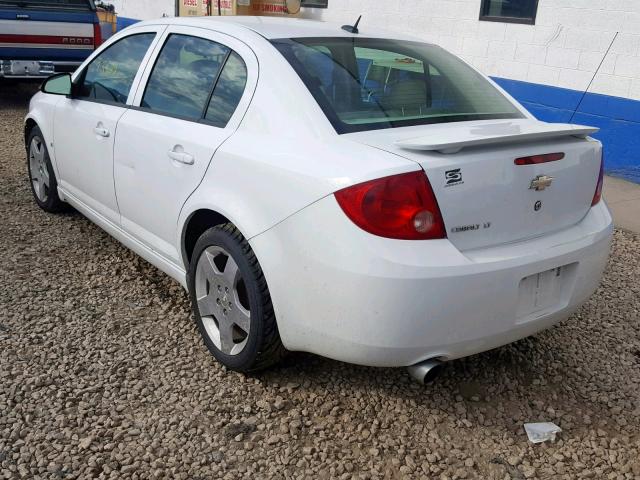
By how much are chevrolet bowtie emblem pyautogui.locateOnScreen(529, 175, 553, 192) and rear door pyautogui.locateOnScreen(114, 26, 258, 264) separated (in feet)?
4.20

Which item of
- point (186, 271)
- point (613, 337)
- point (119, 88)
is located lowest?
point (613, 337)

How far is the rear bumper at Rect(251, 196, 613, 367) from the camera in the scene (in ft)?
8.21

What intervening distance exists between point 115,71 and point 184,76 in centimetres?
87

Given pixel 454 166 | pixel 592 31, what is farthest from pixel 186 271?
pixel 592 31

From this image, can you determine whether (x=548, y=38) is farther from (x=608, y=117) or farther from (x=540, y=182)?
(x=540, y=182)

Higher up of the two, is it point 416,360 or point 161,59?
point 161,59

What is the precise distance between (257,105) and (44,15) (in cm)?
746

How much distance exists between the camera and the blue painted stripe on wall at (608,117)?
22.6 ft

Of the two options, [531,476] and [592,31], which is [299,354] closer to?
[531,476]

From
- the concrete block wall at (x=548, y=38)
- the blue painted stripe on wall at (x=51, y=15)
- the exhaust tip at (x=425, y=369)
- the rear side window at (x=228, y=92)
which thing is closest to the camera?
the exhaust tip at (x=425, y=369)

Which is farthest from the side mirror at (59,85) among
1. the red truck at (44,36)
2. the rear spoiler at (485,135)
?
the red truck at (44,36)

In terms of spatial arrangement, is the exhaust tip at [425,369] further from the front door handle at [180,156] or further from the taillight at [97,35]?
the taillight at [97,35]

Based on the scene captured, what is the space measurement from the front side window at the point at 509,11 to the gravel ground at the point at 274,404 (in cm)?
447

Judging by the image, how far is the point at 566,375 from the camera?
342cm
